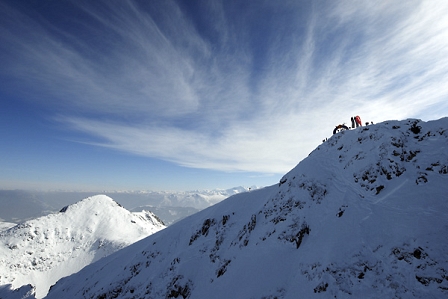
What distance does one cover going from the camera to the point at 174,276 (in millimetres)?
25984

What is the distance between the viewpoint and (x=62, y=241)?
4141 inches

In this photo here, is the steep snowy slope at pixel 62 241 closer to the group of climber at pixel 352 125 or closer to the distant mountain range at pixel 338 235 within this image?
the distant mountain range at pixel 338 235

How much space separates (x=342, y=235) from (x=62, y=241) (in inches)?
5345

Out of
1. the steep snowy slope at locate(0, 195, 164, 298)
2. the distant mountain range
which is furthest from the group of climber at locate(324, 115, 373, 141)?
the steep snowy slope at locate(0, 195, 164, 298)

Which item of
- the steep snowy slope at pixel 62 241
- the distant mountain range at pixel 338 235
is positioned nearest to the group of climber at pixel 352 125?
the distant mountain range at pixel 338 235

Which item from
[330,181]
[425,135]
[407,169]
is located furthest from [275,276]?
[425,135]

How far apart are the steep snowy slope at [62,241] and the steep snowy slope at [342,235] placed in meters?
90.0

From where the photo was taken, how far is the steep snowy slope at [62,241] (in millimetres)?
89062

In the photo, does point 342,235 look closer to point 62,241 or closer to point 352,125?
point 352,125

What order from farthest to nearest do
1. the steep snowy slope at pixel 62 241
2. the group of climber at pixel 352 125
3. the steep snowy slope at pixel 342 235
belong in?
1. the steep snowy slope at pixel 62 241
2. the group of climber at pixel 352 125
3. the steep snowy slope at pixel 342 235

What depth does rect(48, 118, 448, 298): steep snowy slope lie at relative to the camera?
1176 cm

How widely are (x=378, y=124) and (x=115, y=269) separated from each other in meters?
49.2

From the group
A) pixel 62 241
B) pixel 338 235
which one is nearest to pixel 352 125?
pixel 338 235

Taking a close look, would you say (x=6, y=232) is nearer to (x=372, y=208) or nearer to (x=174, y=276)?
(x=174, y=276)
